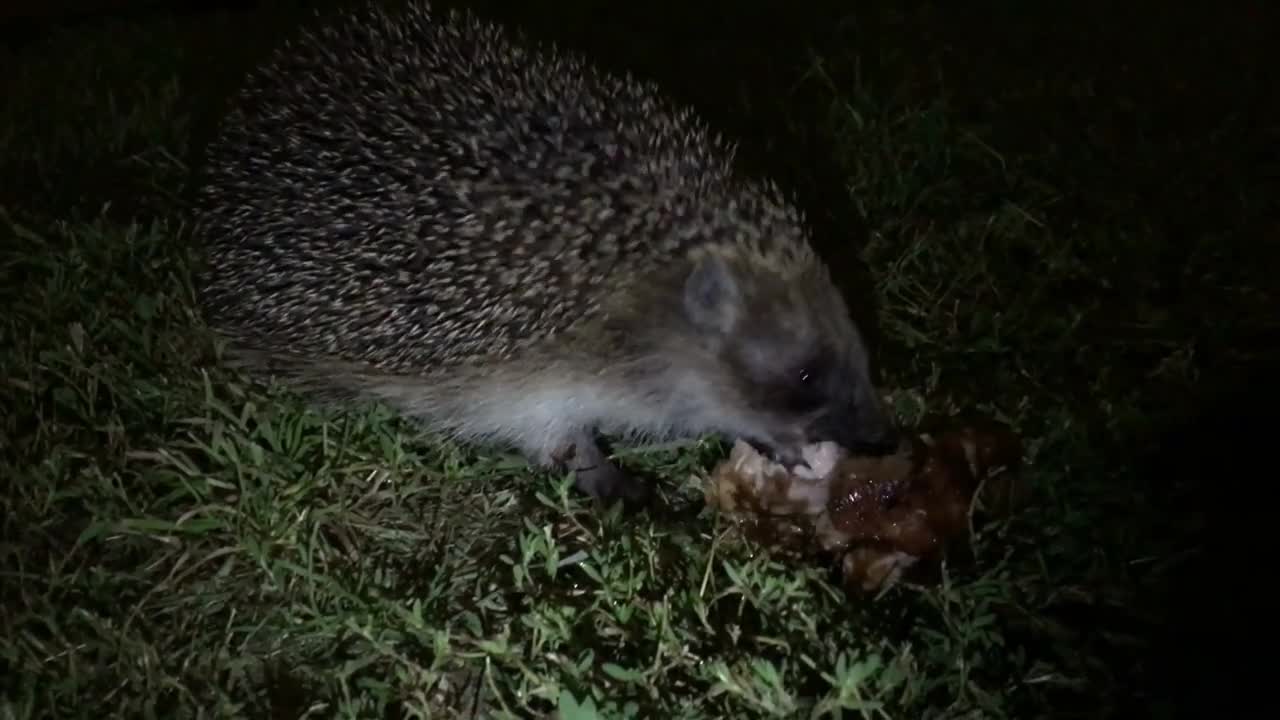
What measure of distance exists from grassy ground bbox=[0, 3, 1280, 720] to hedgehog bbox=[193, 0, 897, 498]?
153mm

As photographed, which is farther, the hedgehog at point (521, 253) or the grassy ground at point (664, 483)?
the hedgehog at point (521, 253)

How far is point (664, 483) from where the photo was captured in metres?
2.26

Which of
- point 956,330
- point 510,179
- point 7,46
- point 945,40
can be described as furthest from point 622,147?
point 7,46

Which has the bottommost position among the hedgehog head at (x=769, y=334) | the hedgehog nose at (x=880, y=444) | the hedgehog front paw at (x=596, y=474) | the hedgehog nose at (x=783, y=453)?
the hedgehog front paw at (x=596, y=474)

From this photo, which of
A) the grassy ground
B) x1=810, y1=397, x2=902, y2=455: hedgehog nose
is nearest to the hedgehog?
x1=810, y1=397, x2=902, y2=455: hedgehog nose

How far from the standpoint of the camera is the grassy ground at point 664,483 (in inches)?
68.5

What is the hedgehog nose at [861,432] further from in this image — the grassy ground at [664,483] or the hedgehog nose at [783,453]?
the grassy ground at [664,483]

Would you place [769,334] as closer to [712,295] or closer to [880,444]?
[712,295]

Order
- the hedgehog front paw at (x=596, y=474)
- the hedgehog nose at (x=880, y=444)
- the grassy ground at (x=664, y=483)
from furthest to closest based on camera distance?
the hedgehog front paw at (x=596, y=474)
the hedgehog nose at (x=880, y=444)
the grassy ground at (x=664, y=483)

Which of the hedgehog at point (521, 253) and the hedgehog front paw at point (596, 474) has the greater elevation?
the hedgehog at point (521, 253)

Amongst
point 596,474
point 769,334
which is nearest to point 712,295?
point 769,334

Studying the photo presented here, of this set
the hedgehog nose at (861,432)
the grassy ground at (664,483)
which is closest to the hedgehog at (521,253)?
the hedgehog nose at (861,432)

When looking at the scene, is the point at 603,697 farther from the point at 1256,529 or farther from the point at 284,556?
the point at 1256,529

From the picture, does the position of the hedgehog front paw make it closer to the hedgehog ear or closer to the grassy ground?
the grassy ground
